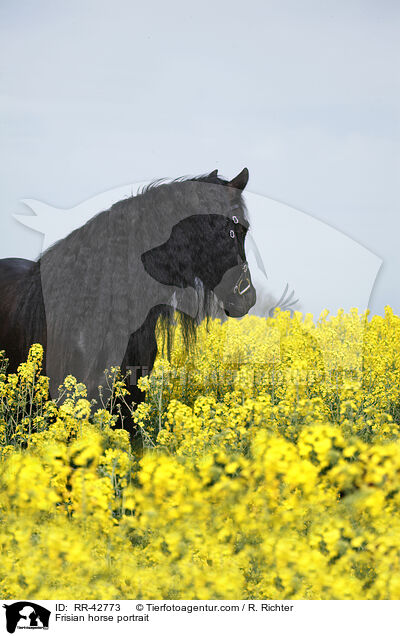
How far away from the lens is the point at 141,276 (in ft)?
12.0

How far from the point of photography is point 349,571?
2086mm

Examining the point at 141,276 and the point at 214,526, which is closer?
the point at 214,526

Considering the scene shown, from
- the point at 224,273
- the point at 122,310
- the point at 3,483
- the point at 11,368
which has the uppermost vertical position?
the point at 224,273

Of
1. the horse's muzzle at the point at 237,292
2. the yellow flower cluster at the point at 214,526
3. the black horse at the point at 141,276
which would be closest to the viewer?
the yellow flower cluster at the point at 214,526

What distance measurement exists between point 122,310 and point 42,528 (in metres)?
1.66

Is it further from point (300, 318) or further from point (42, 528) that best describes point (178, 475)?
point (300, 318)

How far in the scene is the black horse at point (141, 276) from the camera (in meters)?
3.68

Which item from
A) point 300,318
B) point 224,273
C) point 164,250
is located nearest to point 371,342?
point 300,318

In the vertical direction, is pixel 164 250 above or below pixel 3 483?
above

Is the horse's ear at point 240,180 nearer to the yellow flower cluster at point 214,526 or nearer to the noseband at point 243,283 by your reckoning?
the noseband at point 243,283
